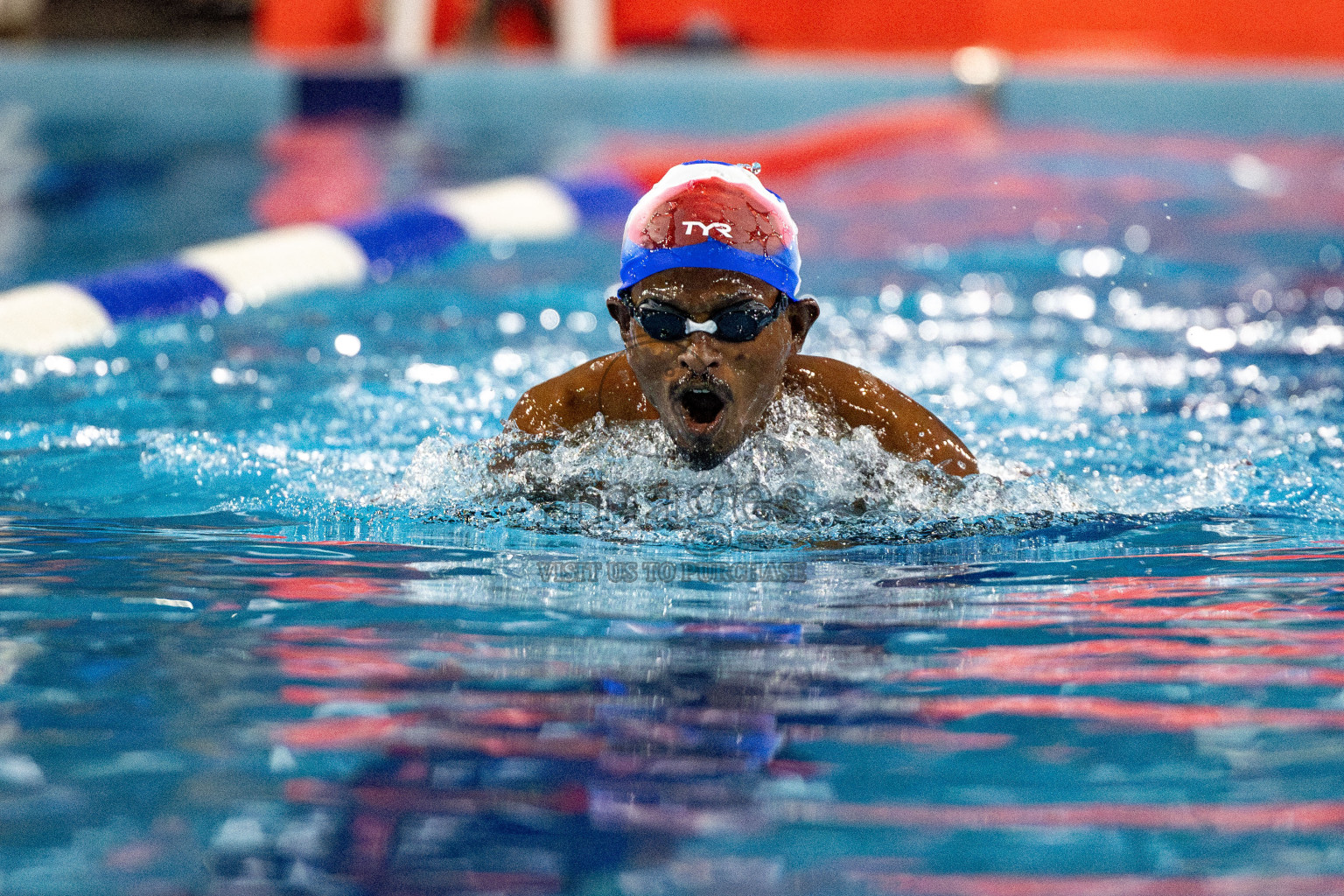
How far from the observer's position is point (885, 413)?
10.1ft

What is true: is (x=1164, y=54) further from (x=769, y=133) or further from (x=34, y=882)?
(x=34, y=882)

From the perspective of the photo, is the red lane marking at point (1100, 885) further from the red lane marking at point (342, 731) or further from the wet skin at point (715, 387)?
the wet skin at point (715, 387)

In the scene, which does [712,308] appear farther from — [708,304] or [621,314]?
[621,314]

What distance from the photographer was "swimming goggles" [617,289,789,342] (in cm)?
273

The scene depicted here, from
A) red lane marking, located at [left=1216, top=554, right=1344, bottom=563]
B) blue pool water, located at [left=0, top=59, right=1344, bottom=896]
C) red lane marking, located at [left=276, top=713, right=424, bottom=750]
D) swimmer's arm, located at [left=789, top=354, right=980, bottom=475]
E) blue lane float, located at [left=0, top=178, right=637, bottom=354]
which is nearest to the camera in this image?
blue pool water, located at [left=0, top=59, right=1344, bottom=896]

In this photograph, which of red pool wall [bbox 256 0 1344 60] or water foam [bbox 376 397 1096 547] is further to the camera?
red pool wall [bbox 256 0 1344 60]

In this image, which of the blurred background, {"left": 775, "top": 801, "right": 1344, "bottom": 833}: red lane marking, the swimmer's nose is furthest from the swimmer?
the blurred background

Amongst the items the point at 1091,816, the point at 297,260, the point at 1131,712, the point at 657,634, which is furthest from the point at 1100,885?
the point at 297,260

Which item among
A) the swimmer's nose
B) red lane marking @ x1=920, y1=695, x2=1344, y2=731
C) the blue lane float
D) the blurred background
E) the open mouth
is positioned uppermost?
the blurred background

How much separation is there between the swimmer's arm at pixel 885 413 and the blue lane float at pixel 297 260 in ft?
8.23

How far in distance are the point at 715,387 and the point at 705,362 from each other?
5 cm

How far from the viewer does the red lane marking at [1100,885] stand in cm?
153

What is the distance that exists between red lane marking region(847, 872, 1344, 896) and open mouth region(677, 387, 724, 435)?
129 centimetres

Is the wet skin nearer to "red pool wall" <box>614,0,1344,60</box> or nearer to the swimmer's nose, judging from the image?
the swimmer's nose
